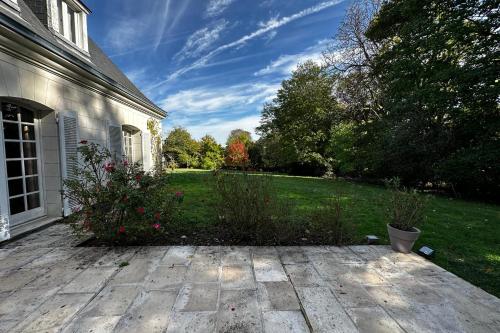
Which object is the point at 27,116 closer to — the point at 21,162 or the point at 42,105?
the point at 42,105

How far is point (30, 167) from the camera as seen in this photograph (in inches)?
160

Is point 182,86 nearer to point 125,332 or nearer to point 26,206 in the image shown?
point 26,206

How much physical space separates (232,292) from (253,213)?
1.39 m

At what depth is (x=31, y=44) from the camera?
3451 mm

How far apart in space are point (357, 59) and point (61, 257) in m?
14.1

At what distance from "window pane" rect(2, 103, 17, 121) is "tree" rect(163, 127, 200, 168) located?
57.1ft

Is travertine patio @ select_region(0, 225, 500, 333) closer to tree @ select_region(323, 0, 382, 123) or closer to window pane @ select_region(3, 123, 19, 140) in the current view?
window pane @ select_region(3, 123, 19, 140)

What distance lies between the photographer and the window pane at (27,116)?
394cm

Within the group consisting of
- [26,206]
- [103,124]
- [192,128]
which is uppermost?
[192,128]

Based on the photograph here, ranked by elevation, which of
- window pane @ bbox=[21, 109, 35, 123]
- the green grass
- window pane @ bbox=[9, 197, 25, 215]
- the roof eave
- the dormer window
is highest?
the dormer window

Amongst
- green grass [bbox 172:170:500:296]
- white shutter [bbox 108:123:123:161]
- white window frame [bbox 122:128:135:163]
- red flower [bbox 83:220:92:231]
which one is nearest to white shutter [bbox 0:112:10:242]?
red flower [bbox 83:220:92:231]

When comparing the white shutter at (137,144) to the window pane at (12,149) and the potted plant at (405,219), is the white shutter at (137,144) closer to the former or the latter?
the window pane at (12,149)

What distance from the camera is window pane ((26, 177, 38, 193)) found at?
398 cm

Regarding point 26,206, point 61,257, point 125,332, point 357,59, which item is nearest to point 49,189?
point 26,206
